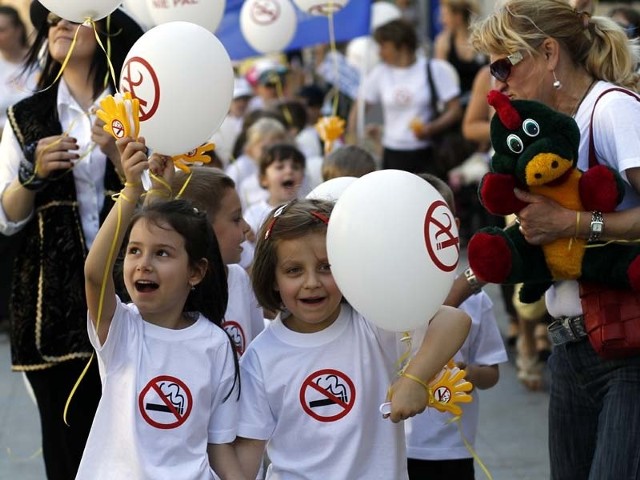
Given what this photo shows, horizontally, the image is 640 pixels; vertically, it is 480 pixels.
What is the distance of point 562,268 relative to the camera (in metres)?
3.39

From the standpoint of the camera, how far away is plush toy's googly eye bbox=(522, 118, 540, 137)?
329 centimetres

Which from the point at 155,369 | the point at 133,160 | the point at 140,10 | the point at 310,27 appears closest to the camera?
the point at 133,160

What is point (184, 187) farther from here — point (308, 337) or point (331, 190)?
point (308, 337)

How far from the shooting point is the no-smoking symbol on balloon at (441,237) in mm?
3102

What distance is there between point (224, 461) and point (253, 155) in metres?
4.73

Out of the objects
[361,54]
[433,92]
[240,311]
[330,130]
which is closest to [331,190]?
[240,311]

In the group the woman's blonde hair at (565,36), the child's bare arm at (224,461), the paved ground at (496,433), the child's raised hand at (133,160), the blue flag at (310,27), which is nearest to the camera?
the child's raised hand at (133,160)

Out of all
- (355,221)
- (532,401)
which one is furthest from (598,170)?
(532,401)

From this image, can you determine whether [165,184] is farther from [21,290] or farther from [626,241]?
[626,241]

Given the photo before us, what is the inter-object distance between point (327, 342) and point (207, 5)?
1784 mm

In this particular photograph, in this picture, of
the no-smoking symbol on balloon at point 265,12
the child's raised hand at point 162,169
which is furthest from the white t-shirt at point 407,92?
the child's raised hand at point 162,169

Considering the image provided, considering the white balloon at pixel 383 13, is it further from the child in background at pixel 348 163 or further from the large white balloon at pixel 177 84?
the large white balloon at pixel 177 84

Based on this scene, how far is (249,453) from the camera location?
3.44m

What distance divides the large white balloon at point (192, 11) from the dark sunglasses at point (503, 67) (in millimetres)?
1471
